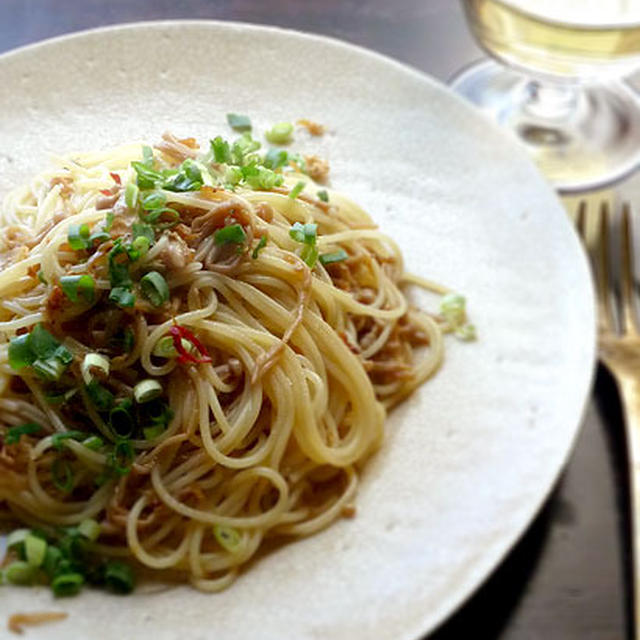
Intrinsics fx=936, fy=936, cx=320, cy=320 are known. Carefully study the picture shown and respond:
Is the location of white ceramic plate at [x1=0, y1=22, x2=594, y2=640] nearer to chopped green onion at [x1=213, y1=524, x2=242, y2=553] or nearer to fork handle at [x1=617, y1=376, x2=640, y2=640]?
chopped green onion at [x1=213, y1=524, x2=242, y2=553]

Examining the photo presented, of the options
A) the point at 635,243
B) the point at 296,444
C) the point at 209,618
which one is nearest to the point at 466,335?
the point at 296,444

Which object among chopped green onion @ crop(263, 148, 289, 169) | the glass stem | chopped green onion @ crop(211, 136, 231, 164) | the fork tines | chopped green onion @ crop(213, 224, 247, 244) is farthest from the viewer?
the glass stem

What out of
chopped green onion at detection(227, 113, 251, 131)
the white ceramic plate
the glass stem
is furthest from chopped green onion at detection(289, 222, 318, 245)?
the glass stem

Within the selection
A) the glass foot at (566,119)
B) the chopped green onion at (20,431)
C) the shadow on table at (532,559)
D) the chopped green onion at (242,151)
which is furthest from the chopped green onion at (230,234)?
the glass foot at (566,119)

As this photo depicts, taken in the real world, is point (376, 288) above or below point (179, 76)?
below

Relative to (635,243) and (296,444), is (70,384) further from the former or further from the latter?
(635,243)
